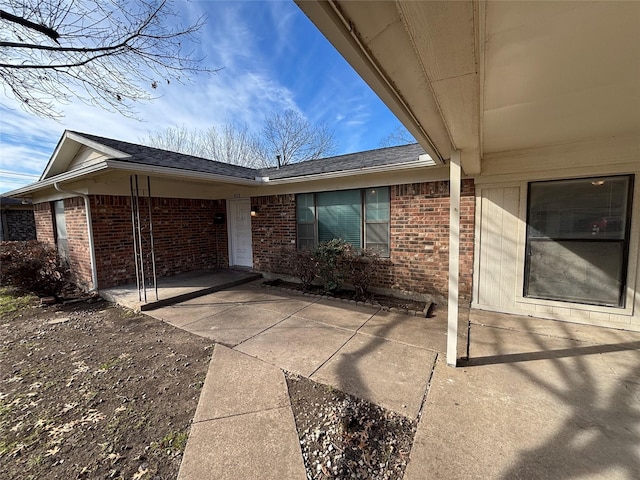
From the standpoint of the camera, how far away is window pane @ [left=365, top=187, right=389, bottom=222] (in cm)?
535

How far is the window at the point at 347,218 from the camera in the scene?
543cm

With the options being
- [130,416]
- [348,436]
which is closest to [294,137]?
[130,416]

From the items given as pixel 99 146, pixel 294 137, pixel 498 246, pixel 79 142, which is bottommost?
pixel 498 246

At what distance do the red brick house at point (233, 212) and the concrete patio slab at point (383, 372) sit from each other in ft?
7.21

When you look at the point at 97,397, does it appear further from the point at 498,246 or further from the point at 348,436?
the point at 498,246

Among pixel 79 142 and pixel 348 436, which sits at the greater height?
pixel 79 142

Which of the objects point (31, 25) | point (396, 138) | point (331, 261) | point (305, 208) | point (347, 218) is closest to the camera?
point (31, 25)

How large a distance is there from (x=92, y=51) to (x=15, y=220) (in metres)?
16.3

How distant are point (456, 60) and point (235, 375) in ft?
10.5

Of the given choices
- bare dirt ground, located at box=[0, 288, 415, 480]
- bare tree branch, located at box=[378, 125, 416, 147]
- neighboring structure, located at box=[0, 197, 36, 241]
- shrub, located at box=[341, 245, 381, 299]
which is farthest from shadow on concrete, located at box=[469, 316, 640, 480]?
neighboring structure, located at box=[0, 197, 36, 241]

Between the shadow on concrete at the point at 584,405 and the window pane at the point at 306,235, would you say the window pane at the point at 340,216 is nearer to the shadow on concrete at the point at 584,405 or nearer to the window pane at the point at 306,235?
the window pane at the point at 306,235

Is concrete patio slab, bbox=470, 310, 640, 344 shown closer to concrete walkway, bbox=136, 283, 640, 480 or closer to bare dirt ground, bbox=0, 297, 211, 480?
concrete walkway, bbox=136, 283, 640, 480

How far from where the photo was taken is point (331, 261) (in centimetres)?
Result: 538

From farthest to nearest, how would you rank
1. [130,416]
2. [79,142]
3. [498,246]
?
[79,142], [498,246], [130,416]
